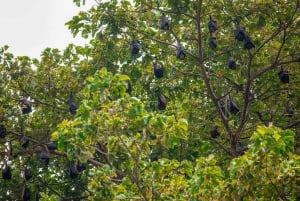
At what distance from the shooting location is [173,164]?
6398mm

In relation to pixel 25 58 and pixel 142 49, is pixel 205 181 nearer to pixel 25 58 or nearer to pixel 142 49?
pixel 142 49

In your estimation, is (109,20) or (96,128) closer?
(96,128)

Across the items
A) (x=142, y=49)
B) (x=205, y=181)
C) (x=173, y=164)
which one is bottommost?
(x=205, y=181)

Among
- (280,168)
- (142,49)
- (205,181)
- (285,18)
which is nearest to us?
(280,168)

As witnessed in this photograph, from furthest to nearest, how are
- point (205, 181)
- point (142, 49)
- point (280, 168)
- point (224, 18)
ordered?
point (142, 49) < point (224, 18) < point (205, 181) < point (280, 168)

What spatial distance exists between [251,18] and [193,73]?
1.49 metres

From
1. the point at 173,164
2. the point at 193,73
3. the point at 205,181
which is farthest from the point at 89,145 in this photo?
the point at 193,73

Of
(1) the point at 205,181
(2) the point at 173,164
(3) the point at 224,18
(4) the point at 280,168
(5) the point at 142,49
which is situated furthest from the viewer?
(5) the point at 142,49

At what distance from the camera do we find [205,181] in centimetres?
538

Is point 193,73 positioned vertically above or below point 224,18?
below

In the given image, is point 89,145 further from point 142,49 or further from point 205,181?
point 142,49

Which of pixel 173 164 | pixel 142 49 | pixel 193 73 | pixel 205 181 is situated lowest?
pixel 205 181

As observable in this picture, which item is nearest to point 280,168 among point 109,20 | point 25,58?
point 109,20

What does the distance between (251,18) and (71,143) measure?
4.83m
